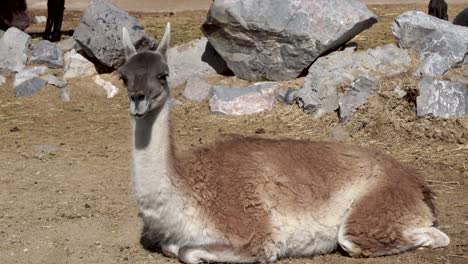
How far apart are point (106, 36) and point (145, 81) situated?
5645 millimetres

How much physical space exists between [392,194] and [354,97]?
3.43 metres

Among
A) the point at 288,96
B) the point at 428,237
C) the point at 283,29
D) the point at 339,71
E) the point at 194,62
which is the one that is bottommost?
the point at 194,62

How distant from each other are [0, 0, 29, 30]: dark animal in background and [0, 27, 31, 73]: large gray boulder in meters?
2.00

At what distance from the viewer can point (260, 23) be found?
9203 mm

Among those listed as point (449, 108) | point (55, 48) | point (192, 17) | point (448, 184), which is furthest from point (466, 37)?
point (192, 17)

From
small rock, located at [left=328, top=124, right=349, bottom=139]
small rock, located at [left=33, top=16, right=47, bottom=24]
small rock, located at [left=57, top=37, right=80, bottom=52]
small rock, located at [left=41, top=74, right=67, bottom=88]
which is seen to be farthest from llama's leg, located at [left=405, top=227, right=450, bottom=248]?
small rock, located at [left=33, top=16, right=47, bottom=24]

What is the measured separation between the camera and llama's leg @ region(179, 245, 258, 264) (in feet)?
15.7

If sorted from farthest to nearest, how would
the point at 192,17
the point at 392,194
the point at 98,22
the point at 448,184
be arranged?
the point at 192,17 < the point at 98,22 < the point at 448,184 < the point at 392,194

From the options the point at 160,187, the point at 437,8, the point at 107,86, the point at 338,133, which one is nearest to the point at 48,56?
the point at 107,86

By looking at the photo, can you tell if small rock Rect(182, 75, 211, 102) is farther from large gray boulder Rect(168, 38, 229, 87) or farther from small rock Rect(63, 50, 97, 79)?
small rock Rect(63, 50, 97, 79)

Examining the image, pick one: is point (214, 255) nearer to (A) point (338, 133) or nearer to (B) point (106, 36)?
(A) point (338, 133)

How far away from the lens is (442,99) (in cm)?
804

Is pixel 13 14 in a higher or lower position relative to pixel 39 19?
higher

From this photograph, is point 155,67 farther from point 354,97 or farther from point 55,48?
point 55,48
